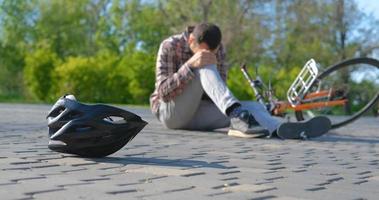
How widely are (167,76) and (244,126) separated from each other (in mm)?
994

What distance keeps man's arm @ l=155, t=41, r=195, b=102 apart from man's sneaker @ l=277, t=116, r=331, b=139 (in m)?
Answer: 1.02

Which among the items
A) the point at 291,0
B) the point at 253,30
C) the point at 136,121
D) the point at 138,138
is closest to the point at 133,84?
the point at 253,30

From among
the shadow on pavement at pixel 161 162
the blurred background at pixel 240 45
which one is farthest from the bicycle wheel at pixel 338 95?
the blurred background at pixel 240 45

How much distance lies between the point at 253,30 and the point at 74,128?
2768cm

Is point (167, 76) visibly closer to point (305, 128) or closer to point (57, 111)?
point (305, 128)

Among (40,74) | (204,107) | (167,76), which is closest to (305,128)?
(204,107)

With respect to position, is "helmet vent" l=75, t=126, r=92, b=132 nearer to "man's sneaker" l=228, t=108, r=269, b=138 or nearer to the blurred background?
"man's sneaker" l=228, t=108, r=269, b=138

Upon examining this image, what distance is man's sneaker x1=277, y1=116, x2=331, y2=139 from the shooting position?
5848mm

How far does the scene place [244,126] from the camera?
579cm

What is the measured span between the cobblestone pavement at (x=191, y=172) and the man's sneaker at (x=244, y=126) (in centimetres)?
24

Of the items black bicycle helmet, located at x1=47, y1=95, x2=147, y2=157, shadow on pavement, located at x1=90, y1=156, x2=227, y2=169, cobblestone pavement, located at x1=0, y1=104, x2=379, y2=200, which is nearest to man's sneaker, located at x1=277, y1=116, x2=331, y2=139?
cobblestone pavement, located at x1=0, y1=104, x2=379, y2=200

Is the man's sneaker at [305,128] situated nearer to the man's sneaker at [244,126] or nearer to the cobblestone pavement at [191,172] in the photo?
the man's sneaker at [244,126]

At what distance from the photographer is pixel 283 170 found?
3.63m

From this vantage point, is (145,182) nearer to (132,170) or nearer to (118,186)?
(118,186)
